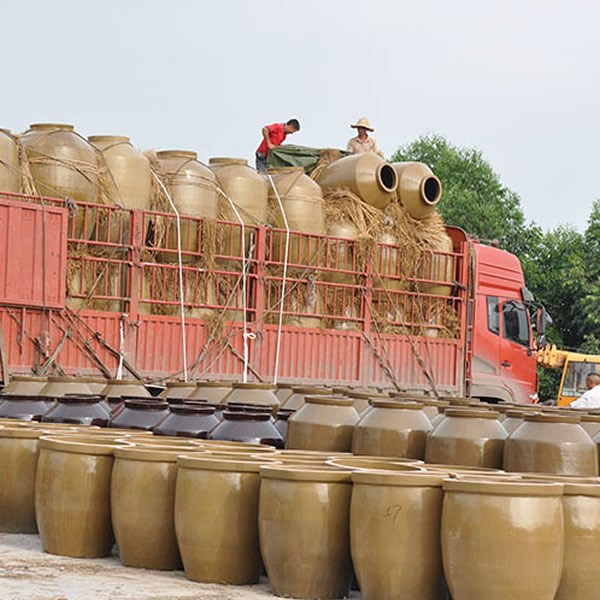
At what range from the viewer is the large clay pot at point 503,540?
589 centimetres

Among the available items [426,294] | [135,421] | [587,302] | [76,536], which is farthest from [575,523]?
[587,302]

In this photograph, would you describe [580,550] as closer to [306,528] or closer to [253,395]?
[306,528]

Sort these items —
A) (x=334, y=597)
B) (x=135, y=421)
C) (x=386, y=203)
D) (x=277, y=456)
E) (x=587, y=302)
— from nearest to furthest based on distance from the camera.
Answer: (x=334, y=597) → (x=277, y=456) → (x=135, y=421) → (x=386, y=203) → (x=587, y=302)

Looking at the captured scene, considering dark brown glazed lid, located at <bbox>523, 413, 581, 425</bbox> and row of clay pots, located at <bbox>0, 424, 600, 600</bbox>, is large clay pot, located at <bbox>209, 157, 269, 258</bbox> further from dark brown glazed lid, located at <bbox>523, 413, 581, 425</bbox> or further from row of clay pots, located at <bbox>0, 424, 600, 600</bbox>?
row of clay pots, located at <bbox>0, 424, 600, 600</bbox>

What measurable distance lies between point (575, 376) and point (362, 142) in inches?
460

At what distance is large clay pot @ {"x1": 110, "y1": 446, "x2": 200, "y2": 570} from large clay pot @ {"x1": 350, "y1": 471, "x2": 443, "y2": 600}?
1.25 meters

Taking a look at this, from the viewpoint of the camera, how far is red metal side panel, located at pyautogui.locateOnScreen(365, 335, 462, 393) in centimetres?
1705

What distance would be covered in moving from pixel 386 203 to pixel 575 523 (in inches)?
462

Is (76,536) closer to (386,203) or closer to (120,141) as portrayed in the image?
(120,141)

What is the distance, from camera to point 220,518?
263 inches

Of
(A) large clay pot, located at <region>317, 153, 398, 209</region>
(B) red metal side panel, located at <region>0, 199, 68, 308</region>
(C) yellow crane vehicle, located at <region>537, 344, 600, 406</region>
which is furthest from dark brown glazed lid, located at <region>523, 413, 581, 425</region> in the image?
(C) yellow crane vehicle, located at <region>537, 344, 600, 406</region>

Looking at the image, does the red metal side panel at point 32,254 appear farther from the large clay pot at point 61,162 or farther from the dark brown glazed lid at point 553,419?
the dark brown glazed lid at point 553,419

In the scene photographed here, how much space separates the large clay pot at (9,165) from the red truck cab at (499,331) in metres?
6.66

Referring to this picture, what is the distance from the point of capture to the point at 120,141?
15.8m
